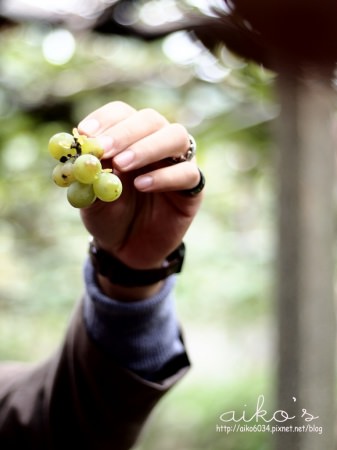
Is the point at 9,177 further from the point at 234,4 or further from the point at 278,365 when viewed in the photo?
the point at 234,4

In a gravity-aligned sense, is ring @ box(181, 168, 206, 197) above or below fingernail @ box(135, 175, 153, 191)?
below

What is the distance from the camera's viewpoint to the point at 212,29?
178mm

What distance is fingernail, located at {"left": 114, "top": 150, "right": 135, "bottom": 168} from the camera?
0.44 meters

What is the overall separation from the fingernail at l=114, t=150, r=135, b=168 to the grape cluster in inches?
1.4

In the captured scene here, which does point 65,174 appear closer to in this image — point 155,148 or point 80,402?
point 155,148

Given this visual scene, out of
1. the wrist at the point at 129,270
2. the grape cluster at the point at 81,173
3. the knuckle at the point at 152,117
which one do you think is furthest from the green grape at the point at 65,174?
the wrist at the point at 129,270

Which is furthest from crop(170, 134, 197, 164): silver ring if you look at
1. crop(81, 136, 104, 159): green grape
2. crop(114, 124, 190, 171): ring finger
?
crop(81, 136, 104, 159): green grape

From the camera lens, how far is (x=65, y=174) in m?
0.38

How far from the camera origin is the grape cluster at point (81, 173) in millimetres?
370

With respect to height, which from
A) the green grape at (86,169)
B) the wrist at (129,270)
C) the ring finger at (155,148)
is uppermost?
the green grape at (86,169)

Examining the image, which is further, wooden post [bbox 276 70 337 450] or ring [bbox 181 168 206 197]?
ring [bbox 181 168 206 197]

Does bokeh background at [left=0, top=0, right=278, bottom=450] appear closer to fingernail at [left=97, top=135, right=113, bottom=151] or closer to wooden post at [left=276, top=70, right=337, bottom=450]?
fingernail at [left=97, top=135, right=113, bottom=151]

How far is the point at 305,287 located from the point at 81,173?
0.14 m

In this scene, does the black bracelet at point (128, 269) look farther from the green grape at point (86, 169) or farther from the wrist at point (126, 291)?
the green grape at point (86, 169)
